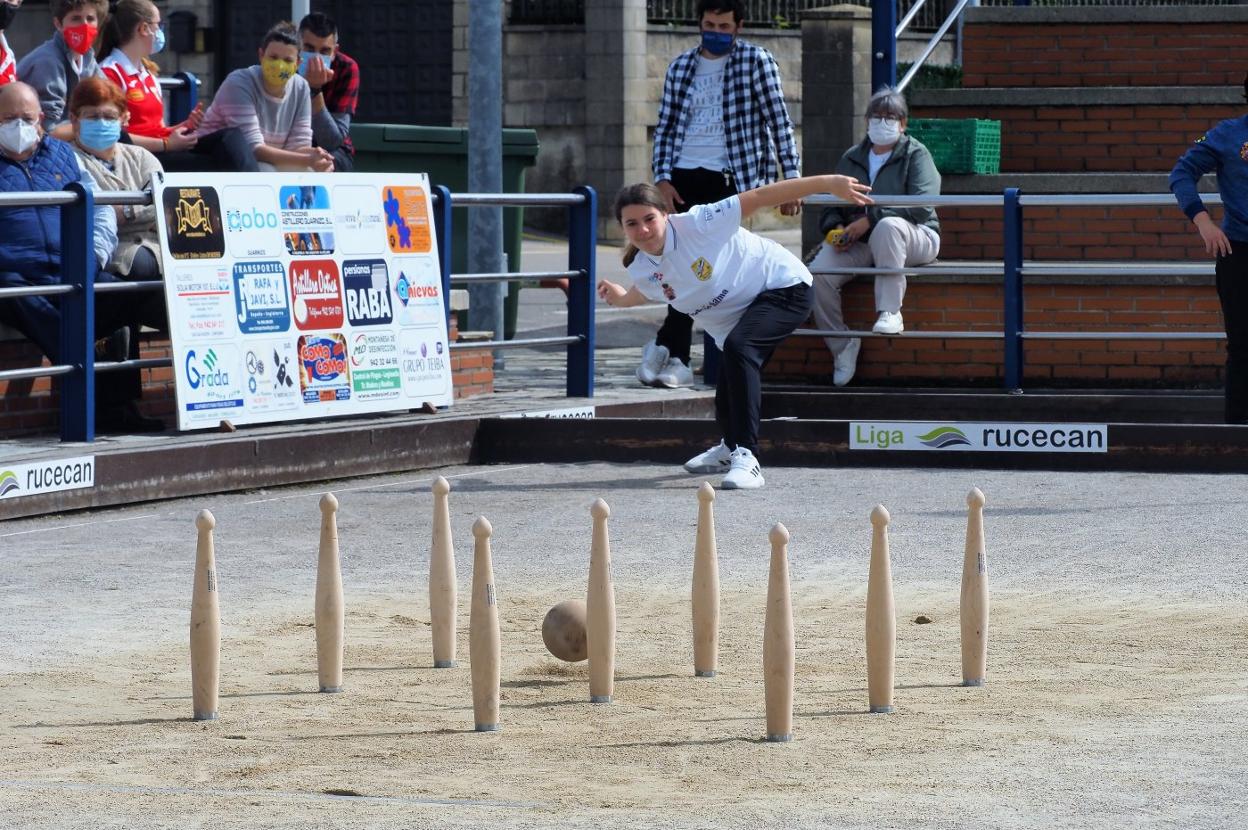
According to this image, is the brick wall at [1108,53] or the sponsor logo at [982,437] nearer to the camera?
the sponsor logo at [982,437]

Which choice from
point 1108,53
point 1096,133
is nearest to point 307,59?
point 1096,133

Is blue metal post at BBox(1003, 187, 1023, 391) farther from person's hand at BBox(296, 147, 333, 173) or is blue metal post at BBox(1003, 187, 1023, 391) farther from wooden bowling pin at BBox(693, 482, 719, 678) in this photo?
wooden bowling pin at BBox(693, 482, 719, 678)

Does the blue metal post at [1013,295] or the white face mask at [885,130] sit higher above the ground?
the white face mask at [885,130]

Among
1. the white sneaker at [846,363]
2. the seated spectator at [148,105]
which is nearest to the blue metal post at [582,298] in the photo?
the white sneaker at [846,363]

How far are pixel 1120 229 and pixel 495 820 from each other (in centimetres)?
1211

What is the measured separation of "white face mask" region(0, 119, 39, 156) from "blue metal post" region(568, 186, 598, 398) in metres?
3.89

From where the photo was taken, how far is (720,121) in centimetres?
1401

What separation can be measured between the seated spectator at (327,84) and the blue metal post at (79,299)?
3307 millimetres

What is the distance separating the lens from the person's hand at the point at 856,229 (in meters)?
14.6

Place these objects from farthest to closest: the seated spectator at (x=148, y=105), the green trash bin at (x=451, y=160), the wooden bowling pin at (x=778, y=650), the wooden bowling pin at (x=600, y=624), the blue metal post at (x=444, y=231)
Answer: the green trash bin at (x=451, y=160) → the blue metal post at (x=444, y=231) → the seated spectator at (x=148, y=105) → the wooden bowling pin at (x=600, y=624) → the wooden bowling pin at (x=778, y=650)

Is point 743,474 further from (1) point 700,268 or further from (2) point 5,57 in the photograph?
(2) point 5,57

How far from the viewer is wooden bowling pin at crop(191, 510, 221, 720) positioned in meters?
6.61

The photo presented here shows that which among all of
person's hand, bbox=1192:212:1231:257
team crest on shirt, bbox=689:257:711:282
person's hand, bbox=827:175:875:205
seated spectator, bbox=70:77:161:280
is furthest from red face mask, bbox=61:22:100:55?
person's hand, bbox=1192:212:1231:257

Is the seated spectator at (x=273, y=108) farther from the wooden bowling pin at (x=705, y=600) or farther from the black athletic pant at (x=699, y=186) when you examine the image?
the wooden bowling pin at (x=705, y=600)
